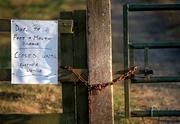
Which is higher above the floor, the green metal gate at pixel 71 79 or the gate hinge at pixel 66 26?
the gate hinge at pixel 66 26

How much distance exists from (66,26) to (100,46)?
36 centimetres

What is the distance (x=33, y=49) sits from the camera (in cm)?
579

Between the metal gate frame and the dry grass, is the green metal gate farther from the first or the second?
the dry grass

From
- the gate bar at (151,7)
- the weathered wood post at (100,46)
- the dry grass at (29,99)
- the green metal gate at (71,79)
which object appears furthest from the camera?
the dry grass at (29,99)

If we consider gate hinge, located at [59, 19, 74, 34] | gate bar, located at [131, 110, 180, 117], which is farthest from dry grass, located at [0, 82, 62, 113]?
gate hinge, located at [59, 19, 74, 34]

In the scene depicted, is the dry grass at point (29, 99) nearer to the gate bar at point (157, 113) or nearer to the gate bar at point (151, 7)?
the gate bar at point (157, 113)

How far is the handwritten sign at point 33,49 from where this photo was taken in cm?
579

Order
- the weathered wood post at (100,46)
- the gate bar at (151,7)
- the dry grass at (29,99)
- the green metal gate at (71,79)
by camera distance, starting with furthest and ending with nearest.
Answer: the dry grass at (29,99) → the gate bar at (151,7) → the green metal gate at (71,79) → the weathered wood post at (100,46)

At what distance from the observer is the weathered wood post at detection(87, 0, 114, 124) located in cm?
579

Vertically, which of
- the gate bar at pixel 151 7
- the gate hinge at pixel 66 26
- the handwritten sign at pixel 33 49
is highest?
the gate bar at pixel 151 7

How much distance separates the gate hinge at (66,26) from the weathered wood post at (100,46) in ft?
0.57

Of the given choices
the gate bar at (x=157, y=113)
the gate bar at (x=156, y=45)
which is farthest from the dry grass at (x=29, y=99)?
the gate bar at (x=156, y=45)

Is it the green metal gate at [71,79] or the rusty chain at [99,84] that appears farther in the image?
the green metal gate at [71,79]

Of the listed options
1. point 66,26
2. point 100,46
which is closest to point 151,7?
point 100,46
